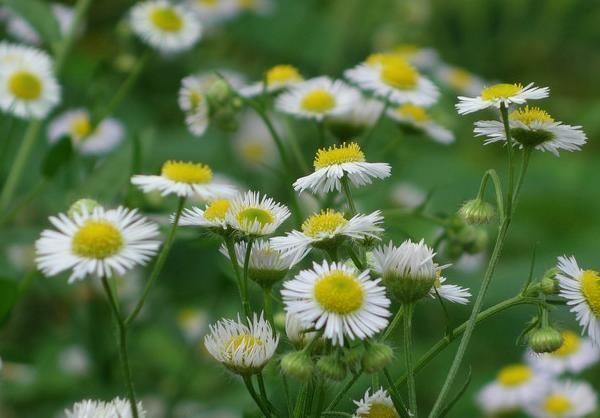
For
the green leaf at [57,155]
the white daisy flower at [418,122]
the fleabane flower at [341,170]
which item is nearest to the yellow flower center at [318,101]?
the white daisy flower at [418,122]

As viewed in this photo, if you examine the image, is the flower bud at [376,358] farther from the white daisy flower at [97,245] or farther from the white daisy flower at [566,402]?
the white daisy flower at [566,402]

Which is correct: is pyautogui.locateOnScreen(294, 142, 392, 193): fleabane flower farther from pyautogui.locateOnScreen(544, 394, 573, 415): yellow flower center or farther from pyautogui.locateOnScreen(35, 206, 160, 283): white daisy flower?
pyautogui.locateOnScreen(544, 394, 573, 415): yellow flower center

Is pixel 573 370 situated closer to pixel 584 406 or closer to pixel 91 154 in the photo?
pixel 584 406

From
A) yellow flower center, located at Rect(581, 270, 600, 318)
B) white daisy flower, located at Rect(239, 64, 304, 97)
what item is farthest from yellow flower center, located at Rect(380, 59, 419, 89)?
yellow flower center, located at Rect(581, 270, 600, 318)

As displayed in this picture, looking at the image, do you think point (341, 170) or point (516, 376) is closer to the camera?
point (341, 170)

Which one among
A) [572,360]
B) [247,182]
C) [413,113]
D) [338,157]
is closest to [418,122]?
[413,113]

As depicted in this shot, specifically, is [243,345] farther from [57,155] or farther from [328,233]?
[57,155]
